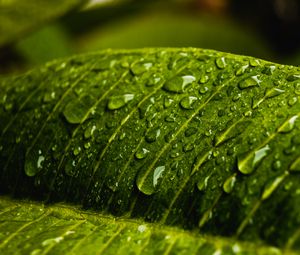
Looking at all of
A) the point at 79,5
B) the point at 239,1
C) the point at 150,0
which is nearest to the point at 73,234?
the point at 79,5

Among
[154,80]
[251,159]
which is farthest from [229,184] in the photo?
[154,80]

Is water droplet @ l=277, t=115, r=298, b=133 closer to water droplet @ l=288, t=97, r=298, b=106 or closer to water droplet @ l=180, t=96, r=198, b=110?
water droplet @ l=288, t=97, r=298, b=106

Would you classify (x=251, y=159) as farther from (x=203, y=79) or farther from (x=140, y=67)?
(x=140, y=67)

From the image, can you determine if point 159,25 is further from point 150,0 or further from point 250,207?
point 250,207

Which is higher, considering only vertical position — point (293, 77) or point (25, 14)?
point (25, 14)

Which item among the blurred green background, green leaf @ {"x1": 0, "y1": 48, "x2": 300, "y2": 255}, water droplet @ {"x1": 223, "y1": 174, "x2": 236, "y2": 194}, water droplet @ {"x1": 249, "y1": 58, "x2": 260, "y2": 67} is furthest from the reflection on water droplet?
the blurred green background
